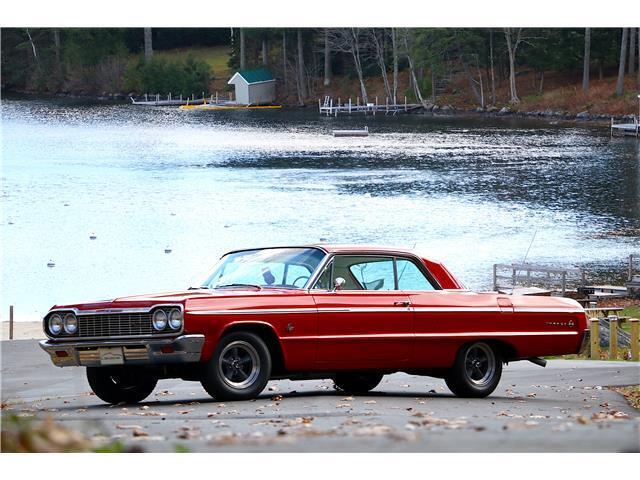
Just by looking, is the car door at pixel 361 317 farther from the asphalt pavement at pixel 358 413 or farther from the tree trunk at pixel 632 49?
the tree trunk at pixel 632 49

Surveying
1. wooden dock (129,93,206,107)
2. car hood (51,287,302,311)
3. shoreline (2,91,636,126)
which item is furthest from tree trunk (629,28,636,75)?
car hood (51,287,302,311)

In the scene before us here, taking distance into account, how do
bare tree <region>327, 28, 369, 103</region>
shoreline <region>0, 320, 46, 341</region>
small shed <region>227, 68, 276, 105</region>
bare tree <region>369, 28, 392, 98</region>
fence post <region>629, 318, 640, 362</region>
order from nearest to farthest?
fence post <region>629, 318, 640, 362</region> → shoreline <region>0, 320, 46, 341</region> → bare tree <region>327, 28, 369, 103</region> → small shed <region>227, 68, 276, 105</region> → bare tree <region>369, 28, 392, 98</region>

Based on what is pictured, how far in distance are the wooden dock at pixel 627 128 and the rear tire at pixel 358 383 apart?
2147 inches

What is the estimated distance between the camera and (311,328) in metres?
12.1

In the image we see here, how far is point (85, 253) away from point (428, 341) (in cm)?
2920

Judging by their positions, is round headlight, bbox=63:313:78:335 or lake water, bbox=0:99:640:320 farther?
lake water, bbox=0:99:640:320

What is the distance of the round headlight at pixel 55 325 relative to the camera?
1171 cm

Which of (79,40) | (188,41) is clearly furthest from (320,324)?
(79,40)

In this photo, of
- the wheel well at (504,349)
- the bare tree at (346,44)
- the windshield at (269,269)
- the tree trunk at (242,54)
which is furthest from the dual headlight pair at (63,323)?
the bare tree at (346,44)

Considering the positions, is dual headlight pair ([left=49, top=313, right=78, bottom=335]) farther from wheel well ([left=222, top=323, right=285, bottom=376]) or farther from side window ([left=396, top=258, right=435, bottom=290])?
side window ([left=396, top=258, right=435, bottom=290])

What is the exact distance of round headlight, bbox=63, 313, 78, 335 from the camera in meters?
11.6

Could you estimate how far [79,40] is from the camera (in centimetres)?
2886

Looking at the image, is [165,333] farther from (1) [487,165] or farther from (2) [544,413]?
(1) [487,165]

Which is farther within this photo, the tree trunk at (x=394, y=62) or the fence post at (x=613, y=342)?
the tree trunk at (x=394, y=62)
